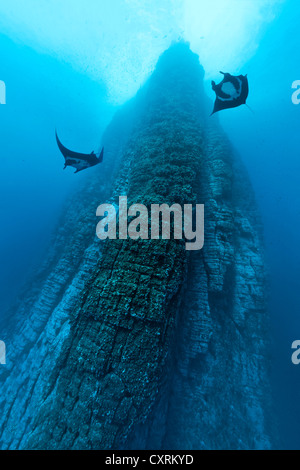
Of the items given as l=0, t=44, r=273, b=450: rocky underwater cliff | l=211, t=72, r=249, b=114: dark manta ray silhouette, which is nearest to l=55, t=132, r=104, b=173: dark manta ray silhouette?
l=0, t=44, r=273, b=450: rocky underwater cliff

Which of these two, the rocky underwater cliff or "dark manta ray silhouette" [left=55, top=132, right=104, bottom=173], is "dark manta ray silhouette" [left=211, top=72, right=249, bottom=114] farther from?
"dark manta ray silhouette" [left=55, top=132, right=104, bottom=173]

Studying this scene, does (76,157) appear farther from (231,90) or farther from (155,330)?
(155,330)

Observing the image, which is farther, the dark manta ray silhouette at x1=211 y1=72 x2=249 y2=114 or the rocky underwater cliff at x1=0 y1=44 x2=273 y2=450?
the dark manta ray silhouette at x1=211 y1=72 x2=249 y2=114

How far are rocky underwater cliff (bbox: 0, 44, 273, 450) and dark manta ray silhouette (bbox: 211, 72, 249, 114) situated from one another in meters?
2.37

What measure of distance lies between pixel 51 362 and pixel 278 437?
9610mm

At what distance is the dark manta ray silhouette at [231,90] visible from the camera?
6125 mm

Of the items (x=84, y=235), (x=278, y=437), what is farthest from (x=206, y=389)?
(x=84, y=235)

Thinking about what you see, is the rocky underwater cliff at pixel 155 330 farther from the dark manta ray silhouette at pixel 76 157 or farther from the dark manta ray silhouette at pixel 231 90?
the dark manta ray silhouette at pixel 231 90

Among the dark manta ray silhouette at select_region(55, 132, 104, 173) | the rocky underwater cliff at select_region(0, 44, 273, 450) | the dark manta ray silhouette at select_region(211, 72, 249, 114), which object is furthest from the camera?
the dark manta ray silhouette at select_region(55, 132, 104, 173)

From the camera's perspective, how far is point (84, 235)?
36.9ft

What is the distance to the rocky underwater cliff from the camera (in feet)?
13.5

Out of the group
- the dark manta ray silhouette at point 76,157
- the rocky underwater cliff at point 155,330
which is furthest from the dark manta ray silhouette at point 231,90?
the dark manta ray silhouette at point 76,157

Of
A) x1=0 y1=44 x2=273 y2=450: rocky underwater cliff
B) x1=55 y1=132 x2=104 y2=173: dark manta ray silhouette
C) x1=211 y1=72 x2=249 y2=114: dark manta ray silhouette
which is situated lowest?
x1=0 y1=44 x2=273 y2=450: rocky underwater cliff
